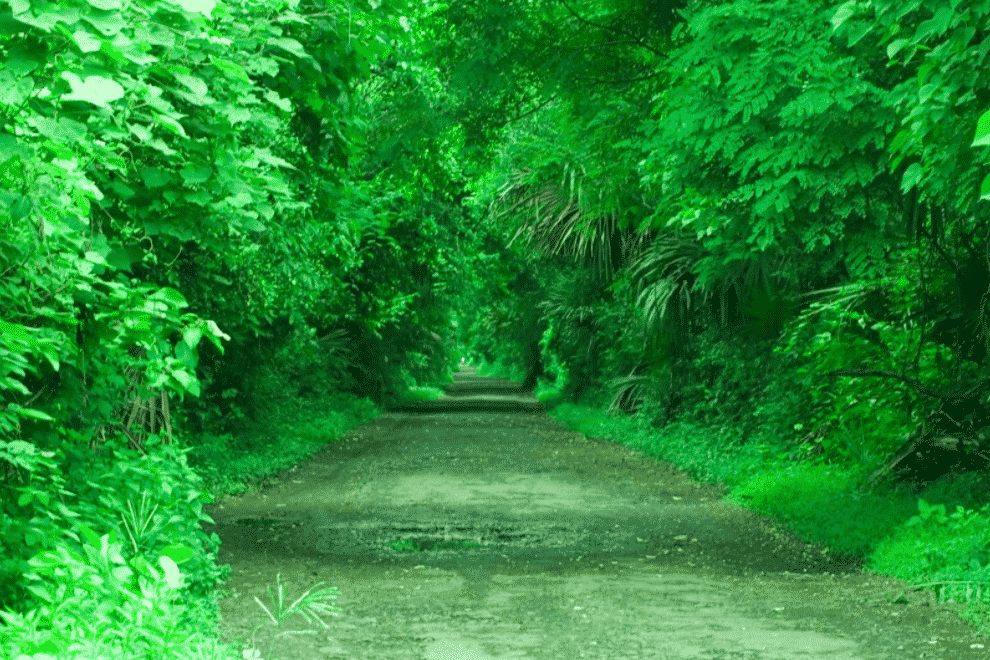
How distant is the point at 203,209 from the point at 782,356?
13.4 metres

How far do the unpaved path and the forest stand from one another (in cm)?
66

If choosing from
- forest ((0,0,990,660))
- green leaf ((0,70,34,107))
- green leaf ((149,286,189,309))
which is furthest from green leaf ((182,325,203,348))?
green leaf ((0,70,34,107))

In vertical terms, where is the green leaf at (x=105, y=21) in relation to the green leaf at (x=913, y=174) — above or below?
above

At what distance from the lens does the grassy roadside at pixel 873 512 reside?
920 cm

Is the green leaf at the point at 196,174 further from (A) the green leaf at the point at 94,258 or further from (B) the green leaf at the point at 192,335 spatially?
(B) the green leaf at the point at 192,335

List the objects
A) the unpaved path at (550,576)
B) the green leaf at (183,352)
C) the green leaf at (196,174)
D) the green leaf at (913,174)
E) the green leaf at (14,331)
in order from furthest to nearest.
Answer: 1. the green leaf at (913,174)
2. the unpaved path at (550,576)
3. the green leaf at (183,352)
4. the green leaf at (196,174)
5. the green leaf at (14,331)

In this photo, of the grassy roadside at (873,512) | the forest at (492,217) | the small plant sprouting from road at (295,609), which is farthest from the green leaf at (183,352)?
the grassy roadside at (873,512)

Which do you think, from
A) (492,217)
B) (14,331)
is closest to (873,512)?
(14,331)

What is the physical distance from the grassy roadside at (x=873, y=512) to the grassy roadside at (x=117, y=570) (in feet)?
15.3

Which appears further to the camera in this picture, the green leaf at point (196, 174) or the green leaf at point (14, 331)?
the green leaf at point (196, 174)

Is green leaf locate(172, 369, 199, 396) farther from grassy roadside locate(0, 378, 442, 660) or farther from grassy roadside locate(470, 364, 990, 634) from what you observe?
grassy roadside locate(470, 364, 990, 634)

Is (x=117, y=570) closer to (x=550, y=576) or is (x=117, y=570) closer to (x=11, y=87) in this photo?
(x=11, y=87)

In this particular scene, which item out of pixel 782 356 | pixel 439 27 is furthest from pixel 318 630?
pixel 782 356

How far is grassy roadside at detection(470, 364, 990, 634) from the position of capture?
9.20 meters
